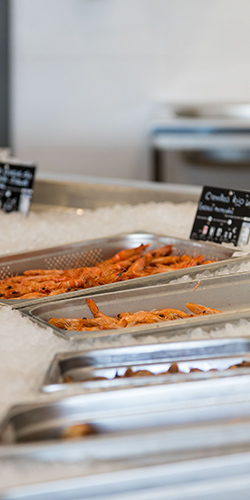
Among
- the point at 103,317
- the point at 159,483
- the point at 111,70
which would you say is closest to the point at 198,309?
the point at 103,317

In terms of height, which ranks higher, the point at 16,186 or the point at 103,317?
the point at 16,186

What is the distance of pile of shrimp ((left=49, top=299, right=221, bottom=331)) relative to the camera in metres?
1.40

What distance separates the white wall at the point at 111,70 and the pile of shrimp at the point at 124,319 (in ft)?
12.3

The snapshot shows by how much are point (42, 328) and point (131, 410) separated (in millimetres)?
498

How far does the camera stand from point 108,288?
1645mm

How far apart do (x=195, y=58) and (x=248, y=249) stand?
3.40 m

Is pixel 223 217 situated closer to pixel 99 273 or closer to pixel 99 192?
pixel 99 273

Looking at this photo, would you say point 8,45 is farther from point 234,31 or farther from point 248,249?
point 248,249

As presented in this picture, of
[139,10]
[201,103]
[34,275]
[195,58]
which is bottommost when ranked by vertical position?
[34,275]

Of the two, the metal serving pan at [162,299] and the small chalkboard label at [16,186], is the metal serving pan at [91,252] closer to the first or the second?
the metal serving pan at [162,299]

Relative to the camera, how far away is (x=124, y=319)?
56.3 inches

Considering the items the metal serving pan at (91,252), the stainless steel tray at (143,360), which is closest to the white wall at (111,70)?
the metal serving pan at (91,252)

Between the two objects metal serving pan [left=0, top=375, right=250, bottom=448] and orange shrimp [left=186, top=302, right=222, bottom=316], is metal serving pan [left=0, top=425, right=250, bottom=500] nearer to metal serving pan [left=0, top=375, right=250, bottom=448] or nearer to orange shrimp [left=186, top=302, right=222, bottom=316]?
metal serving pan [left=0, top=375, right=250, bottom=448]

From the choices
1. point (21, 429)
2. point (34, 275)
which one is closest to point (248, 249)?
point (34, 275)
